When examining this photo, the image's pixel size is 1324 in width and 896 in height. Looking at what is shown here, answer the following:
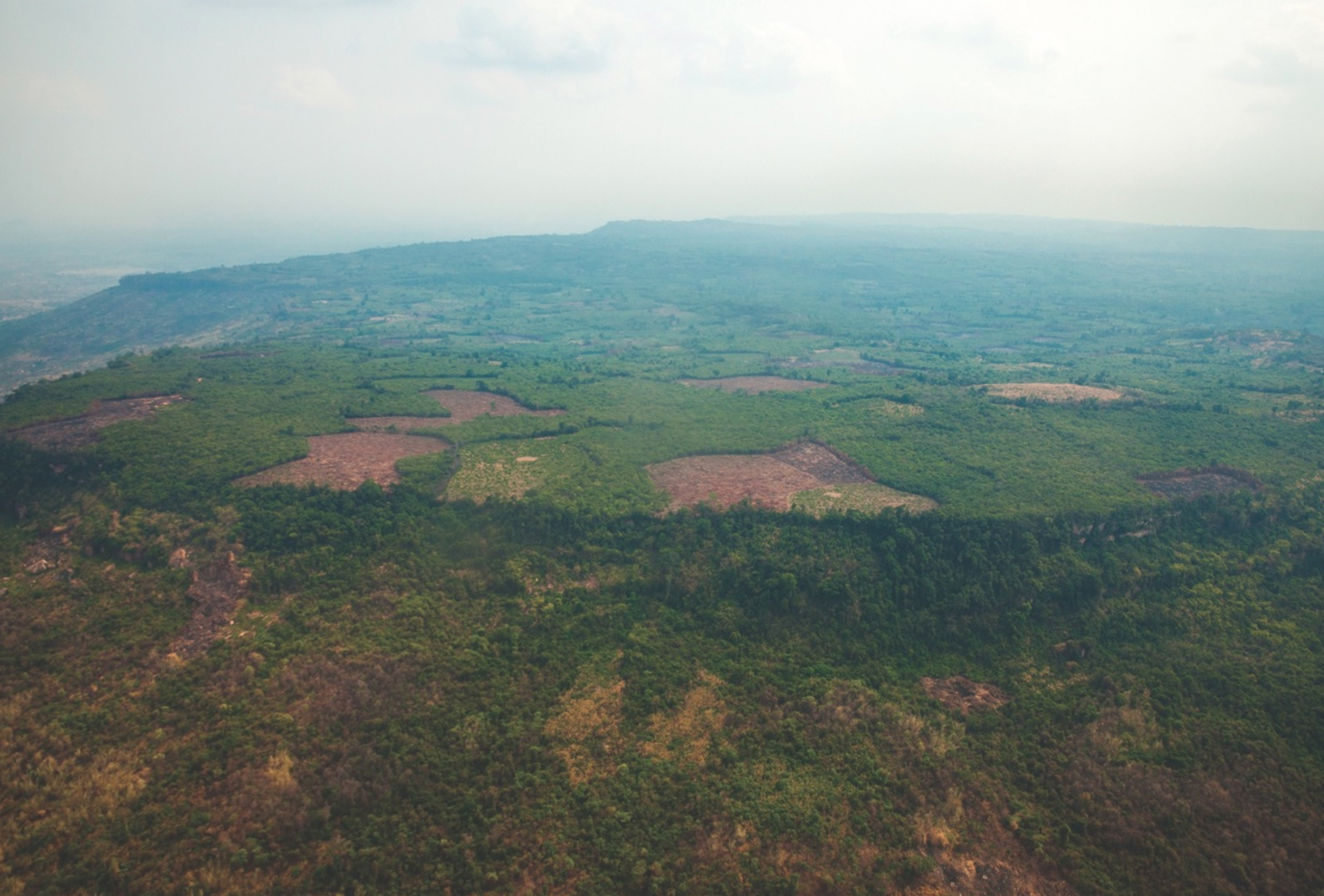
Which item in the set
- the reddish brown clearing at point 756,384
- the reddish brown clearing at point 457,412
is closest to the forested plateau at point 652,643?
the reddish brown clearing at point 457,412

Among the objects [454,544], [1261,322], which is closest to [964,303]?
[1261,322]

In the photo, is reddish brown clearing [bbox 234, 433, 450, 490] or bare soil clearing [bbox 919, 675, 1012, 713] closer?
bare soil clearing [bbox 919, 675, 1012, 713]

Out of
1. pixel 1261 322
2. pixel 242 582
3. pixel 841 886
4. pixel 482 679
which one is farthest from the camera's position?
pixel 1261 322

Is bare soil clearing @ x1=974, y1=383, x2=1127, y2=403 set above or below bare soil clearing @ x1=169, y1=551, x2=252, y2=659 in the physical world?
above

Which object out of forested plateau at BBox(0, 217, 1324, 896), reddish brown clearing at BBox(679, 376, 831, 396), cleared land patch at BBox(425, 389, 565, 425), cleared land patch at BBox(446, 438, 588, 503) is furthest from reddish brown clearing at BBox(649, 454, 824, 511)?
reddish brown clearing at BBox(679, 376, 831, 396)

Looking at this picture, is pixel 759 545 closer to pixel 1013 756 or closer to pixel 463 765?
pixel 1013 756

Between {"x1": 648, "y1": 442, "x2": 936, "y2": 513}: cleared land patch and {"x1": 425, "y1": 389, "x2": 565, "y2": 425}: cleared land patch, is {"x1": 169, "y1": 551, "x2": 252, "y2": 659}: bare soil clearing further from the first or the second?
{"x1": 425, "y1": 389, "x2": 565, "y2": 425}: cleared land patch

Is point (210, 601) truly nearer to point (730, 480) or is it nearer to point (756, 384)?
point (730, 480)

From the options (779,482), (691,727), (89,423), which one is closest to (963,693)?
(691,727)
